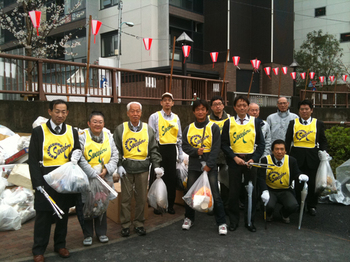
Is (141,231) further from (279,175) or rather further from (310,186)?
(310,186)

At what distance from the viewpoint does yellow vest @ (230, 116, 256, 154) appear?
4.81 metres

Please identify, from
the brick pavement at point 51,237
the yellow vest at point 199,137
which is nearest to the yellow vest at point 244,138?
the yellow vest at point 199,137

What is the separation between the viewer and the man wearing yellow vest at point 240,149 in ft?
15.8

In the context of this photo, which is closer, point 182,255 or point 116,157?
point 182,255

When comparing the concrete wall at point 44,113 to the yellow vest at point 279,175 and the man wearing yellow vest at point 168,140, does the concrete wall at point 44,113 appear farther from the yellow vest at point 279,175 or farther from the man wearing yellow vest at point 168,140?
the yellow vest at point 279,175

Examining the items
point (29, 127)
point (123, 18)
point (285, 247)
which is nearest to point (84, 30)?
point (123, 18)

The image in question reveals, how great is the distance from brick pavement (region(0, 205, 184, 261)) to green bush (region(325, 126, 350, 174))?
4.87m

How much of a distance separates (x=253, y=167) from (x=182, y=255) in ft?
5.77

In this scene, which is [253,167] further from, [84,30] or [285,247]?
[84,30]

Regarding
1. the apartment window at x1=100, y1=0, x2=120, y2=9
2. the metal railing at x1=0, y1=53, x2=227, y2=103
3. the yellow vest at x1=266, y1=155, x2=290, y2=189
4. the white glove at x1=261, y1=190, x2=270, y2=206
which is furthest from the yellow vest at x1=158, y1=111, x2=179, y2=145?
the apartment window at x1=100, y1=0, x2=120, y2=9

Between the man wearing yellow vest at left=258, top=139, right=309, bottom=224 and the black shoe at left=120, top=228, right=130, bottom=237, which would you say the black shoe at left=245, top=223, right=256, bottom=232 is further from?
the black shoe at left=120, top=228, right=130, bottom=237

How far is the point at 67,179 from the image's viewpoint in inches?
142

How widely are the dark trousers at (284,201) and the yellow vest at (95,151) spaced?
270 cm

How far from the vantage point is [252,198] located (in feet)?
16.1
